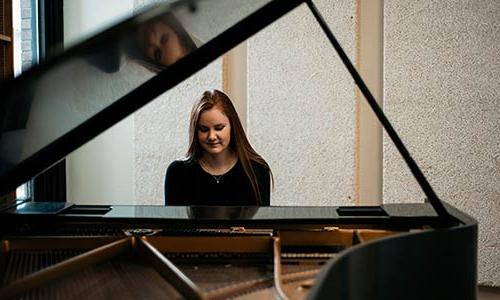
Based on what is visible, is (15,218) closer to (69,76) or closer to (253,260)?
(253,260)

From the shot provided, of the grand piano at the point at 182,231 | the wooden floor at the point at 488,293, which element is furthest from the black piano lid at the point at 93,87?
the wooden floor at the point at 488,293

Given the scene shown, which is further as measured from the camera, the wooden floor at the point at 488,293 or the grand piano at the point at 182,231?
the wooden floor at the point at 488,293

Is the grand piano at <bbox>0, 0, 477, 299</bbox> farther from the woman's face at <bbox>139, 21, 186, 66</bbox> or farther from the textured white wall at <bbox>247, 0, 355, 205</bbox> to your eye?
the textured white wall at <bbox>247, 0, 355, 205</bbox>

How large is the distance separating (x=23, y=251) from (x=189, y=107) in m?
1.83

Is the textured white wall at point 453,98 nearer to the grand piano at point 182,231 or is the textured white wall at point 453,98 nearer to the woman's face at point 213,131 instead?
the woman's face at point 213,131

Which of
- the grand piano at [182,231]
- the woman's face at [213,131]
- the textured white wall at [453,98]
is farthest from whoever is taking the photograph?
the textured white wall at [453,98]

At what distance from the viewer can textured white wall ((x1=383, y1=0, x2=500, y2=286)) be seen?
3262 millimetres

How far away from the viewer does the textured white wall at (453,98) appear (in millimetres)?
3262

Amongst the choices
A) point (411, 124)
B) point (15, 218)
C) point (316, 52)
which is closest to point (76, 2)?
point (316, 52)

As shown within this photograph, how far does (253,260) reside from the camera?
1.83 m

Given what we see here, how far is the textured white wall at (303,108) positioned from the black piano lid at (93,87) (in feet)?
5.77

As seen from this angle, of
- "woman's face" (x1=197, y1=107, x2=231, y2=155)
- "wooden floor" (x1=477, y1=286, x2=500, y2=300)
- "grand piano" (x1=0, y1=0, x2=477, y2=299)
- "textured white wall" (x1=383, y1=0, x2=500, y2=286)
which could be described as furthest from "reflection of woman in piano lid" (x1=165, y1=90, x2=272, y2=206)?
"wooden floor" (x1=477, y1=286, x2=500, y2=300)

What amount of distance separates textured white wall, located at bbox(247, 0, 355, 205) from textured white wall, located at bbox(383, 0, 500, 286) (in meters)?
0.23

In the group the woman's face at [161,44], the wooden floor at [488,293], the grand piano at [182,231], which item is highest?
the woman's face at [161,44]
